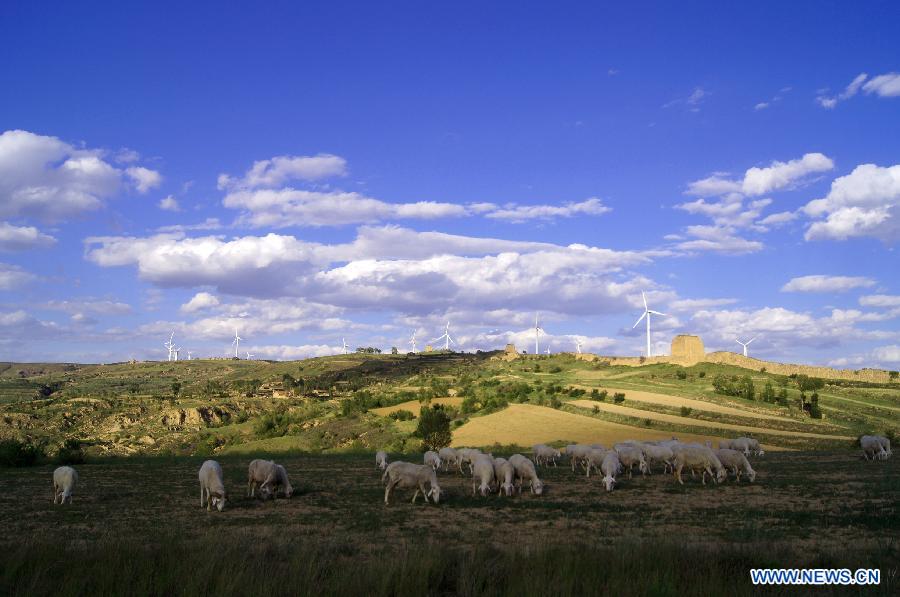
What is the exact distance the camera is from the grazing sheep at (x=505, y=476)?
76.1 feet

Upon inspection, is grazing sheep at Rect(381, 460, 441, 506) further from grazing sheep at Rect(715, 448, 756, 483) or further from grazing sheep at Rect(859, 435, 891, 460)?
grazing sheep at Rect(859, 435, 891, 460)

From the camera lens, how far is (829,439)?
52.9 metres

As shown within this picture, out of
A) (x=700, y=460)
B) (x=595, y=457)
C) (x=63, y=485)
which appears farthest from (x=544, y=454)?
(x=63, y=485)

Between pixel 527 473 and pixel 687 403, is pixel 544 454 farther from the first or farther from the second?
pixel 687 403

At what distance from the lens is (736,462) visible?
1072 inches

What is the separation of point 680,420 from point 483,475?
45.9 meters

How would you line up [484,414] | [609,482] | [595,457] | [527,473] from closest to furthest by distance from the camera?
1. [527,473]
2. [609,482]
3. [595,457]
4. [484,414]

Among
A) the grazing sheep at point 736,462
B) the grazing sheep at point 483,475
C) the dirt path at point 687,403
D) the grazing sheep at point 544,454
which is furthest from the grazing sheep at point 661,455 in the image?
the dirt path at point 687,403

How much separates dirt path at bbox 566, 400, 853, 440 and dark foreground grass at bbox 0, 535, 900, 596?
52867 mm

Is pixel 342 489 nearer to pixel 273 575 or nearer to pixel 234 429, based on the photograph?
pixel 273 575

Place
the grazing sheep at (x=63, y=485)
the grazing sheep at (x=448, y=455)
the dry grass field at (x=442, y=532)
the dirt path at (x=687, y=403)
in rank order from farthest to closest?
the dirt path at (x=687, y=403), the grazing sheep at (x=448, y=455), the grazing sheep at (x=63, y=485), the dry grass field at (x=442, y=532)

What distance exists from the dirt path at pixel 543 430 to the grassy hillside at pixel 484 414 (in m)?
0.19

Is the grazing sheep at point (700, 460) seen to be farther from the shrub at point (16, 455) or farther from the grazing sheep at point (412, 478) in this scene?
the shrub at point (16, 455)

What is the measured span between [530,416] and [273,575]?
198ft
